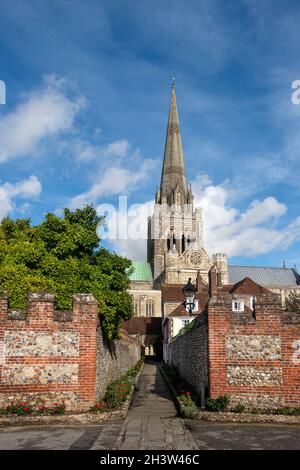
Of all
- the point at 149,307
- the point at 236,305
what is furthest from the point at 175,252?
the point at 236,305

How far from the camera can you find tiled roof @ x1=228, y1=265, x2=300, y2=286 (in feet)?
282

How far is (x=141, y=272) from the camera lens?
9306cm

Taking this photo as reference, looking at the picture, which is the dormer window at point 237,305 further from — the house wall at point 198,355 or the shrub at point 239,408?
the shrub at point 239,408

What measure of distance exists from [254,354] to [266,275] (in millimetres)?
79457

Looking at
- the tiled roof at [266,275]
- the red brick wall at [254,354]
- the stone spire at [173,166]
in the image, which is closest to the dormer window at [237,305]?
the red brick wall at [254,354]

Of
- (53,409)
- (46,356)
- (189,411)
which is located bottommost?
(189,411)

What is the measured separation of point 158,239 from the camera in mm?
88312

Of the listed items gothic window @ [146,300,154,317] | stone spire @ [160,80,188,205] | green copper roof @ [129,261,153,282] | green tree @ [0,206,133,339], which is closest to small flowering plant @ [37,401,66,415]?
green tree @ [0,206,133,339]

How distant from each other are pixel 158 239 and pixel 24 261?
73638 mm

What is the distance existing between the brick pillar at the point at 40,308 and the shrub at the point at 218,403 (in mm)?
5481

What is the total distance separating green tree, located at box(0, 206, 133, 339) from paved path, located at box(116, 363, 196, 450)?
320cm

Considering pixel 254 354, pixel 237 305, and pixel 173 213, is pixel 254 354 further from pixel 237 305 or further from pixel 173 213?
pixel 173 213
